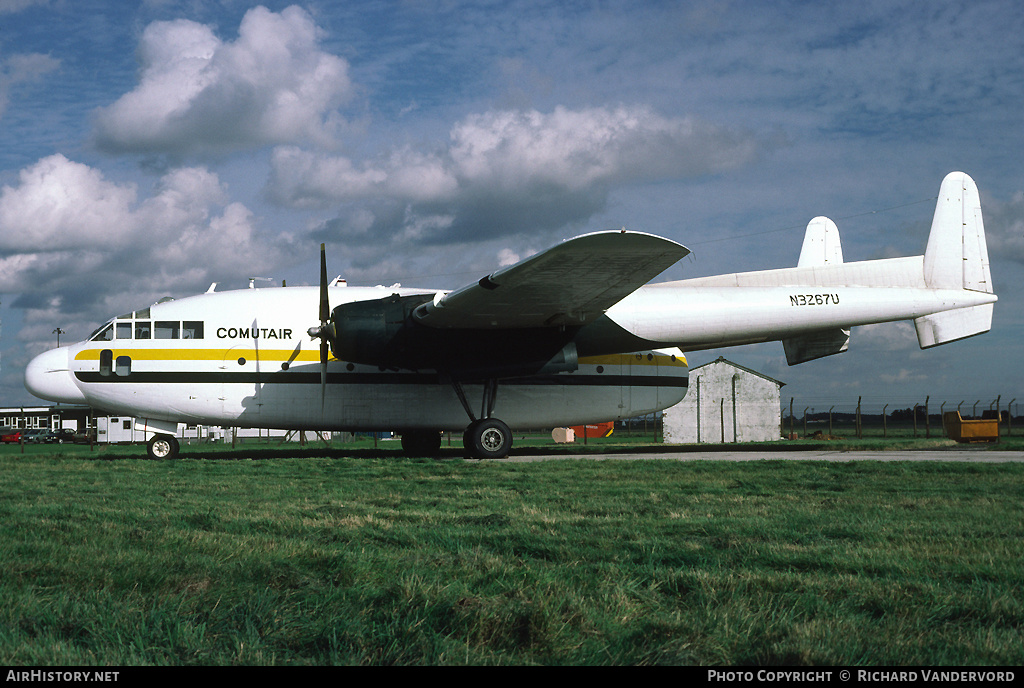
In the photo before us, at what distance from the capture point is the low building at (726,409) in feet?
119

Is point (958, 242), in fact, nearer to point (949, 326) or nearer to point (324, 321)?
point (949, 326)

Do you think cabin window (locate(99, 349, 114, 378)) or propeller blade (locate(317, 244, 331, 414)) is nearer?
propeller blade (locate(317, 244, 331, 414))

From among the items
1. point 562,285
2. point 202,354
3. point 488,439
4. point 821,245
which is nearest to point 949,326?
point 821,245

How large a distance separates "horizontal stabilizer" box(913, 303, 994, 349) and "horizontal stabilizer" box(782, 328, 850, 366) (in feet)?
6.40

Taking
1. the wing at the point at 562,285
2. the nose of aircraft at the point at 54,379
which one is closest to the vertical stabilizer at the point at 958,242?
the wing at the point at 562,285

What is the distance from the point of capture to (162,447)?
1611cm

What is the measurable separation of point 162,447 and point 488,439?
737cm

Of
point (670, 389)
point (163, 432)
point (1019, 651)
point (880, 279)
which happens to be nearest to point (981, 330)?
point (880, 279)

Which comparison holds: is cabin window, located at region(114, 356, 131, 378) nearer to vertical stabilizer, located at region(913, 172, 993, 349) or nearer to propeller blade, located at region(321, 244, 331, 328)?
propeller blade, located at region(321, 244, 331, 328)

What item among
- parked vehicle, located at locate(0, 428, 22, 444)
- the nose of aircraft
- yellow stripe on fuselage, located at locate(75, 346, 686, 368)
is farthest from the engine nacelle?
parked vehicle, located at locate(0, 428, 22, 444)

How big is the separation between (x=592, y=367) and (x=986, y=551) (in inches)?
543

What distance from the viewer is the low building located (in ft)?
119
